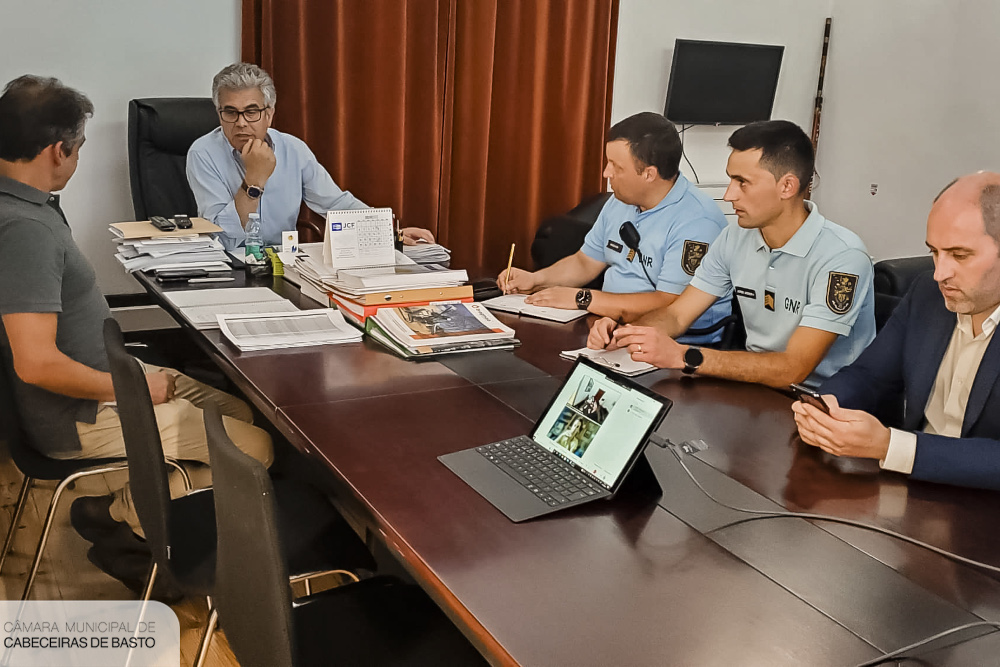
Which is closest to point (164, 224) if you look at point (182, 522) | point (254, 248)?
point (254, 248)

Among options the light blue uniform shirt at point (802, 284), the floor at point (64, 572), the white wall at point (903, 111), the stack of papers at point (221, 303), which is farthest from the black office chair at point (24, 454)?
the white wall at point (903, 111)

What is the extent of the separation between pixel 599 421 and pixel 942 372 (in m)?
0.82

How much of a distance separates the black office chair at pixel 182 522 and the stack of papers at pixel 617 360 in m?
0.69

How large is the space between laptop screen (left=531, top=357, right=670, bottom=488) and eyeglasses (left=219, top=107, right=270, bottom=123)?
7.11ft

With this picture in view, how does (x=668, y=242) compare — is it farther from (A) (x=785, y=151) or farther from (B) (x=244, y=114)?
(B) (x=244, y=114)

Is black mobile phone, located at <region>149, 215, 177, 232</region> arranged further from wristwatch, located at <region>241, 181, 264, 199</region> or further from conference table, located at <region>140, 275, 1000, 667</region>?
conference table, located at <region>140, 275, 1000, 667</region>

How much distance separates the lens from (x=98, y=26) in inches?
Answer: 151

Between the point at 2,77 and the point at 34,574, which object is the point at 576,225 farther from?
the point at 34,574

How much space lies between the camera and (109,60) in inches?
152

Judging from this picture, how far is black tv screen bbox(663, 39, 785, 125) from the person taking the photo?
4914mm

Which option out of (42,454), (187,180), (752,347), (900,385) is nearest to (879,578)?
(900,385)

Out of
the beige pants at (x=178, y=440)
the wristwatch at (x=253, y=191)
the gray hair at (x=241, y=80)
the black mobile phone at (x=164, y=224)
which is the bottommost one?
the beige pants at (x=178, y=440)

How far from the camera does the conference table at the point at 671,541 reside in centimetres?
113

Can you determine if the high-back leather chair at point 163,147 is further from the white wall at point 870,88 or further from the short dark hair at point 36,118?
the white wall at point 870,88
